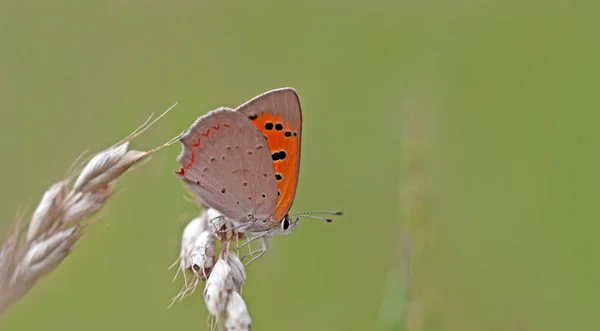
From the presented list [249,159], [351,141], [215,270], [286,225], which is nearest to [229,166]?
[249,159]

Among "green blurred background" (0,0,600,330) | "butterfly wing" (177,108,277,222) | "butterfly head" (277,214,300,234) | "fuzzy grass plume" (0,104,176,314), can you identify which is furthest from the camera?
"green blurred background" (0,0,600,330)

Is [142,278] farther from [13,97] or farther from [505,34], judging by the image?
[505,34]

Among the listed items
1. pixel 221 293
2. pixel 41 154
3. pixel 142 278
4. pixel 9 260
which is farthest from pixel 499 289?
pixel 9 260

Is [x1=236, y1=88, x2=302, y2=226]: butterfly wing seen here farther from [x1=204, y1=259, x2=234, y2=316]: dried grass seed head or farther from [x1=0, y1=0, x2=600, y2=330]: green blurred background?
[x1=204, y1=259, x2=234, y2=316]: dried grass seed head

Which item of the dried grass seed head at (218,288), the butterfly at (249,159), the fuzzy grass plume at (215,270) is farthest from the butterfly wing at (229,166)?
the dried grass seed head at (218,288)

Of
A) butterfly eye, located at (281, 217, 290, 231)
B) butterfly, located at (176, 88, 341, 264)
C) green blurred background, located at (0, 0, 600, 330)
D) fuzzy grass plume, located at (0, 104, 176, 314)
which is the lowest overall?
green blurred background, located at (0, 0, 600, 330)

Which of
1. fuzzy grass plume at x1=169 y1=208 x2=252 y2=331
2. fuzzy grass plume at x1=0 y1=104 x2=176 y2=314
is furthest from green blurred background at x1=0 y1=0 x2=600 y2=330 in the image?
fuzzy grass plume at x1=169 y1=208 x2=252 y2=331

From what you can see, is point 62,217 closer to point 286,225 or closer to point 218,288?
point 218,288
